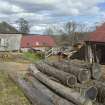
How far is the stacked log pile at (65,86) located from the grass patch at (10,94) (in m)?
0.30

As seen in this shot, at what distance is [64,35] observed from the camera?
68000 millimetres

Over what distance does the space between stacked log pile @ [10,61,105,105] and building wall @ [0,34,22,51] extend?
89.1ft

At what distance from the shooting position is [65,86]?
14.4 metres

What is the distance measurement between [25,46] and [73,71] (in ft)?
110

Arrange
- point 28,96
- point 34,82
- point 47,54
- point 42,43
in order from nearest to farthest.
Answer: point 28,96 → point 34,82 → point 47,54 → point 42,43

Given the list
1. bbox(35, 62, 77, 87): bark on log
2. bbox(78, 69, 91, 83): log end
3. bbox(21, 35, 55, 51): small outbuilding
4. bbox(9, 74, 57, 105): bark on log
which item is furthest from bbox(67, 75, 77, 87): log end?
bbox(21, 35, 55, 51): small outbuilding

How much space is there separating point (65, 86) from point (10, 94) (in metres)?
3.06

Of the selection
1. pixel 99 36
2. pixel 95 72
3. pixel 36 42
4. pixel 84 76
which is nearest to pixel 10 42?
pixel 36 42

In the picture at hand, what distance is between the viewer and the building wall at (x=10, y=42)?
47.3m

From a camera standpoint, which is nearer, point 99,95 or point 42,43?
point 99,95

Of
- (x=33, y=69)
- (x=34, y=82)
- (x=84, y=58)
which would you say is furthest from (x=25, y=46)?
(x=34, y=82)

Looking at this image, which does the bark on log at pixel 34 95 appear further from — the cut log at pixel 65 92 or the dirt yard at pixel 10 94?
the cut log at pixel 65 92

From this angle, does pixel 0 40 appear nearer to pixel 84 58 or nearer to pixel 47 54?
pixel 47 54

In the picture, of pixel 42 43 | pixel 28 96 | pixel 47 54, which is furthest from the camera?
pixel 42 43
